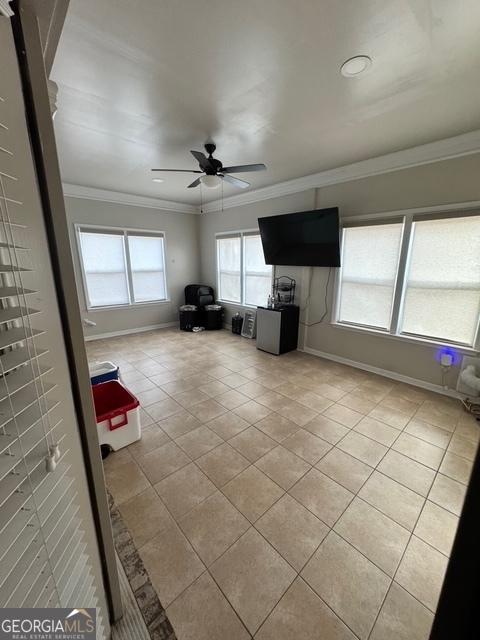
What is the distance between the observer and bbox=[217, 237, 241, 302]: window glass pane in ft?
17.8

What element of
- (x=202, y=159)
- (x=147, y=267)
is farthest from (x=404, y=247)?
(x=147, y=267)

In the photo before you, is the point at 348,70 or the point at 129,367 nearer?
the point at 348,70

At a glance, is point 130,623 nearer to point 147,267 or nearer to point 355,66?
point 355,66

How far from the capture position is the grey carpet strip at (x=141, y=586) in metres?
1.10

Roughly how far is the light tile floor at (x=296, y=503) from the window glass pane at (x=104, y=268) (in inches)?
104

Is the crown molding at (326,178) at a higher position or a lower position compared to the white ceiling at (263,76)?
lower

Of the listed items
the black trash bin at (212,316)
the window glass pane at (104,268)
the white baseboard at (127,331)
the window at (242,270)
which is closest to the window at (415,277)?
the window at (242,270)

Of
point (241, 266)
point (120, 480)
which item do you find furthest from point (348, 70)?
point (241, 266)

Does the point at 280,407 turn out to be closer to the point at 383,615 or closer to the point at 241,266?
the point at 383,615

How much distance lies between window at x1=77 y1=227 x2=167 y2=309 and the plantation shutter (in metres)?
4.56

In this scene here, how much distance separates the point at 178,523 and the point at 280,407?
1477 millimetres

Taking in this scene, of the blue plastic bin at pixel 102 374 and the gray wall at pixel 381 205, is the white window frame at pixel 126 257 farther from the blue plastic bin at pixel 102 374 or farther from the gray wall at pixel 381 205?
the blue plastic bin at pixel 102 374

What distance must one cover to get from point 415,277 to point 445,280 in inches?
11.6

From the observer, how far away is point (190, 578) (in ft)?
4.17
